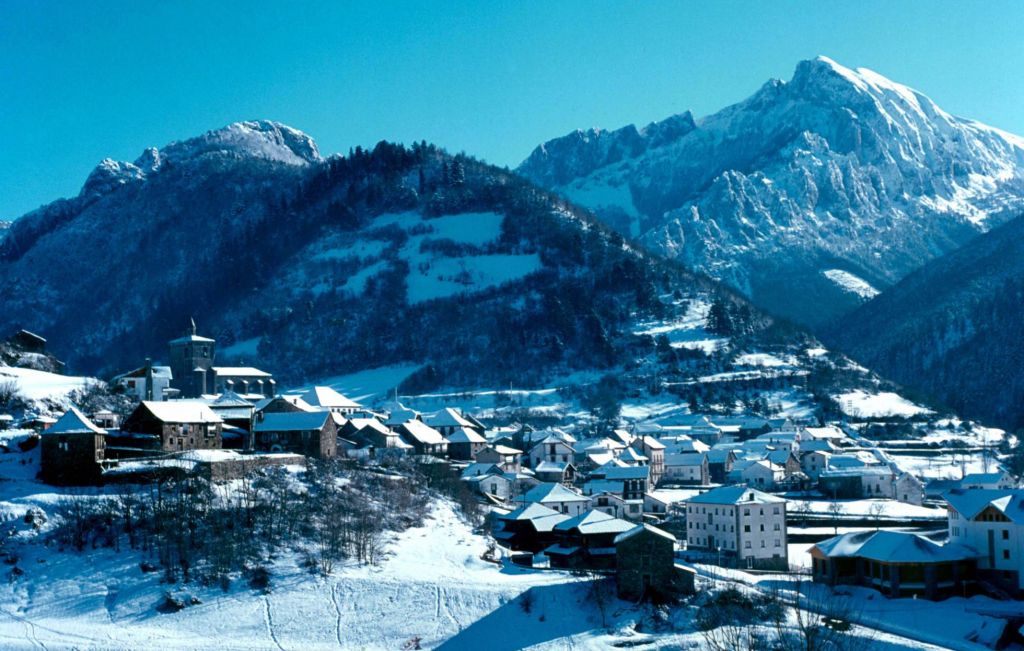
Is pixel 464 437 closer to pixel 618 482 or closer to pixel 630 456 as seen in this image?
pixel 630 456

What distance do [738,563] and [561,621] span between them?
22.5 meters

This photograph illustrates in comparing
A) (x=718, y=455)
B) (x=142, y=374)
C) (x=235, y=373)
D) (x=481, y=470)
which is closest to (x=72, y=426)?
(x=142, y=374)

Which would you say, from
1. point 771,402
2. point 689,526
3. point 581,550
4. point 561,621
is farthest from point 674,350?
point 561,621

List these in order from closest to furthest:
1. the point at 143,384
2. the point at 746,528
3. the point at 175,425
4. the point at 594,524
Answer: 1. the point at 594,524
2. the point at 175,425
3. the point at 746,528
4. the point at 143,384

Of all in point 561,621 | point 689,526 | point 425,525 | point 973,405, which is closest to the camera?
point 561,621

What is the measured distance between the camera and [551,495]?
78500 millimetres

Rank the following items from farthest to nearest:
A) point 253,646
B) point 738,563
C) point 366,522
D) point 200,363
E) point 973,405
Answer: point 973,405 → point 200,363 → point 738,563 → point 366,522 → point 253,646

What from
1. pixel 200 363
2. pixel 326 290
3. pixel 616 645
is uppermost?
pixel 326 290

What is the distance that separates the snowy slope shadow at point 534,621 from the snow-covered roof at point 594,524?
9922 millimetres

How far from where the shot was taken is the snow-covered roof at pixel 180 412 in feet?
219

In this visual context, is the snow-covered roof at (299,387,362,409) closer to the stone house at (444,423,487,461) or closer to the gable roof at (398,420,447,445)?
the gable roof at (398,420,447,445)

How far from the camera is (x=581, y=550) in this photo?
63.5m

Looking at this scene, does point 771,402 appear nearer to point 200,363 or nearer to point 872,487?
point 872,487

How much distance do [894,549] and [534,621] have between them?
858 inches
